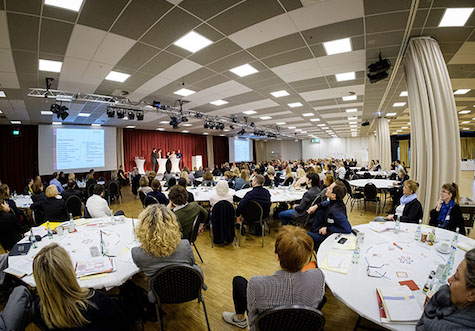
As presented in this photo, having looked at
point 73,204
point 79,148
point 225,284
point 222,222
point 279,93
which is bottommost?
point 225,284

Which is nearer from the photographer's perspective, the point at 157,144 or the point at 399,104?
the point at 399,104

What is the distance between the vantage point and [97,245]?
8.27ft

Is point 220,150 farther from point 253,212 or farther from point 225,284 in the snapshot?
point 225,284

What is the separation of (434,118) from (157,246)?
4852 millimetres

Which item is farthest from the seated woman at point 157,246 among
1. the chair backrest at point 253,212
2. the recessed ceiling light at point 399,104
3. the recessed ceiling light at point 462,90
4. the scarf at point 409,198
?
the recessed ceiling light at point 399,104

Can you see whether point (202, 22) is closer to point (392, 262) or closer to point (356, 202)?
point (392, 262)

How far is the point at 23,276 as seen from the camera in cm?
188

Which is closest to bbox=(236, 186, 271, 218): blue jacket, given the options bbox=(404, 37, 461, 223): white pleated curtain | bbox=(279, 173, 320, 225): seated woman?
bbox=(279, 173, 320, 225): seated woman

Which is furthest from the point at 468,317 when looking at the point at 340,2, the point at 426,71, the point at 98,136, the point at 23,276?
the point at 98,136

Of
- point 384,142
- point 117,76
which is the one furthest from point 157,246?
point 384,142

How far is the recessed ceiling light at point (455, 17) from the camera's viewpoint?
2.99 meters

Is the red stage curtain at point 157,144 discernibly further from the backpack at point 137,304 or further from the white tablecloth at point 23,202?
the backpack at point 137,304

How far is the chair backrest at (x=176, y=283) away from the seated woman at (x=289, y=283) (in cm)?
65

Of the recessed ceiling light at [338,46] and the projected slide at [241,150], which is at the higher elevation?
the recessed ceiling light at [338,46]
